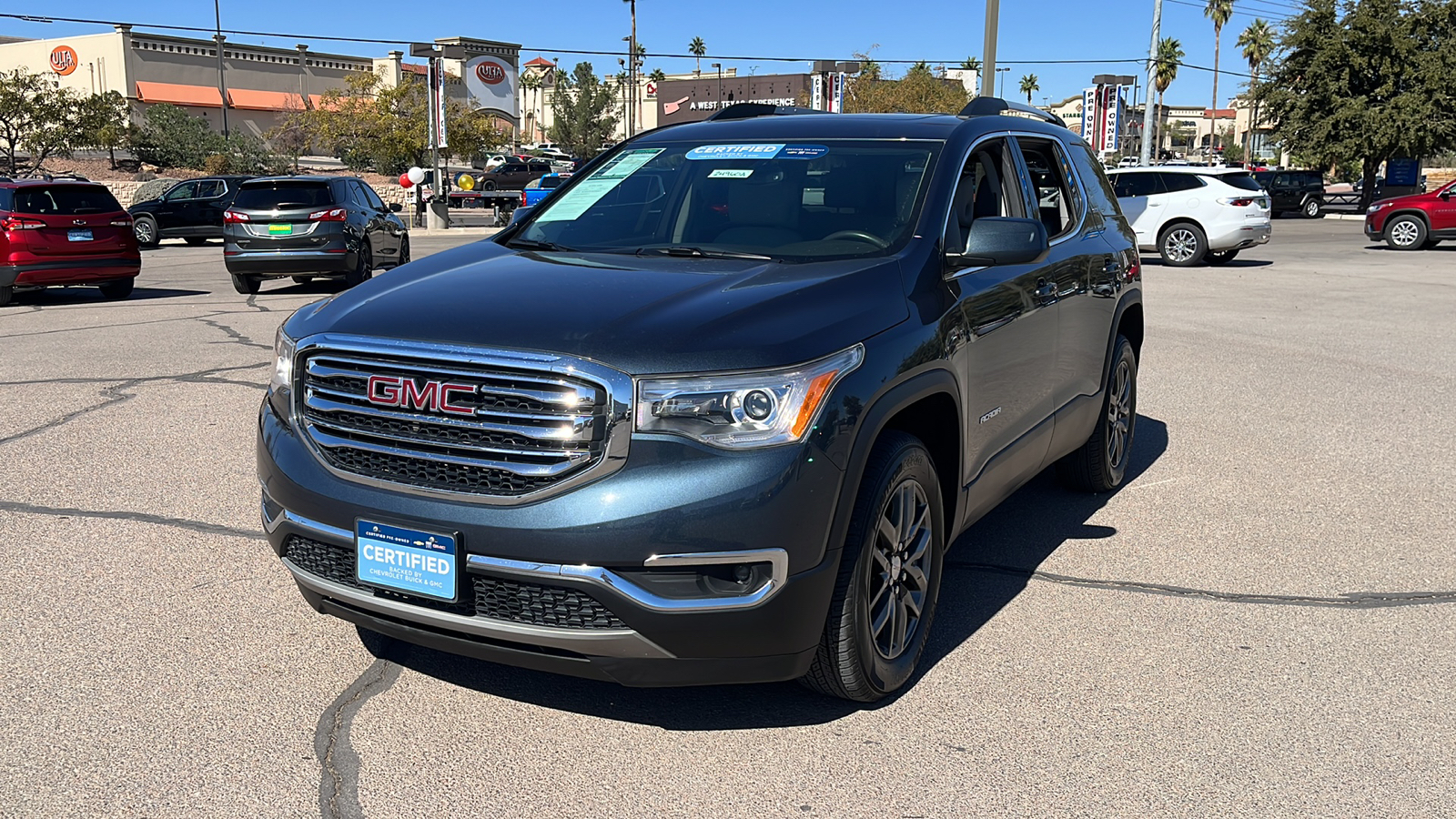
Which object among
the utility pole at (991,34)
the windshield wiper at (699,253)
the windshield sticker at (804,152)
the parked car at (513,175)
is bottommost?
the windshield wiper at (699,253)

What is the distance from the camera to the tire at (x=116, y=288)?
53.5 ft

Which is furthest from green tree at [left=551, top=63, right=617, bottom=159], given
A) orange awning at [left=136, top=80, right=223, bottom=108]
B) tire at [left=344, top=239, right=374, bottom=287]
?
tire at [left=344, top=239, right=374, bottom=287]

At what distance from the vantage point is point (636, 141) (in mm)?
5590

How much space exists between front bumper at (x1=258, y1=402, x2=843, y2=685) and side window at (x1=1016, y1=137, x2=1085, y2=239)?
2.69 meters

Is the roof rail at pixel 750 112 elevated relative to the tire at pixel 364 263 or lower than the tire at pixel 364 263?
elevated

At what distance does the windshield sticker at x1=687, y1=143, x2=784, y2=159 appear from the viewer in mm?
5008

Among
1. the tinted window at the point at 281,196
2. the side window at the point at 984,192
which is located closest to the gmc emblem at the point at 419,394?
the side window at the point at 984,192

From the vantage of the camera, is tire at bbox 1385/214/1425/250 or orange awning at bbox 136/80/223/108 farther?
orange awning at bbox 136/80/223/108

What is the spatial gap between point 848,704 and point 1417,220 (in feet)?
91.6

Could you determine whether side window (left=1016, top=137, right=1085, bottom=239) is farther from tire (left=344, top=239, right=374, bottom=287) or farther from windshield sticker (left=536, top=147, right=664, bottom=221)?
tire (left=344, top=239, right=374, bottom=287)

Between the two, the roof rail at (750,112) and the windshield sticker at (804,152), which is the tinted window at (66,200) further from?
the windshield sticker at (804,152)

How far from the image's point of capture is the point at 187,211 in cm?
2920

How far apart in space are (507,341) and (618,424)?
41cm

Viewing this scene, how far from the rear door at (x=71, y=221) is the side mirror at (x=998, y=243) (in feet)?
45.9
